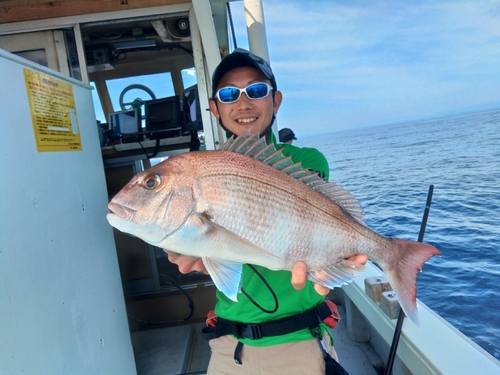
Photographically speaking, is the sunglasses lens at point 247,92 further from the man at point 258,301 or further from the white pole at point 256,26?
the white pole at point 256,26

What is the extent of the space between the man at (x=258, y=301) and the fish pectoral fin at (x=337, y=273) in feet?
0.15


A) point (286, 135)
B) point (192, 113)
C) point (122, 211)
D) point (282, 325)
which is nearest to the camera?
point (122, 211)

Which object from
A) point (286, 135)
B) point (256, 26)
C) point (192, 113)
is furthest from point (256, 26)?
point (286, 135)

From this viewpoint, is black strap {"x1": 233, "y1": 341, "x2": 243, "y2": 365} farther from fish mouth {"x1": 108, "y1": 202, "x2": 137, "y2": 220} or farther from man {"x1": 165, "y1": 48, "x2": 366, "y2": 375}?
fish mouth {"x1": 108, "y1": 202, "x2": 137, "y2": 220}

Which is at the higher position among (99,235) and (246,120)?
(246,120)

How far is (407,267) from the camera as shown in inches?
54.4

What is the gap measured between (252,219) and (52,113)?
1361 mm

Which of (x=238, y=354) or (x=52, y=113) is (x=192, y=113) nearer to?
(x=52, y=113)

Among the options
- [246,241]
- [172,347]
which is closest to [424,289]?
[172,347]

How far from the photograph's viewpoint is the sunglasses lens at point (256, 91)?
168 centimetres

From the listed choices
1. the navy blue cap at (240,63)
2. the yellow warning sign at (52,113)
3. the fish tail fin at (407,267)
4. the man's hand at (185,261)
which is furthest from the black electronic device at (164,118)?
the fish tail fin at (407,267)

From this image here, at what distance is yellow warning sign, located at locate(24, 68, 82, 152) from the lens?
1679 mm

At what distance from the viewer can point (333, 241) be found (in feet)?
4.44

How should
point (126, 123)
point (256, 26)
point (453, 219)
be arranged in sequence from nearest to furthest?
point (256, 26) → point (126, 123) → point (453, 219)
